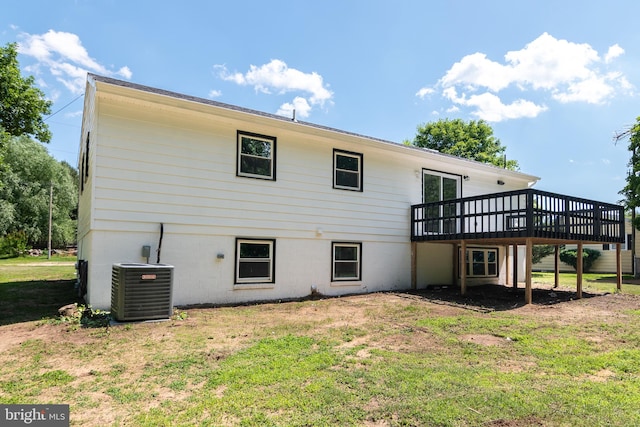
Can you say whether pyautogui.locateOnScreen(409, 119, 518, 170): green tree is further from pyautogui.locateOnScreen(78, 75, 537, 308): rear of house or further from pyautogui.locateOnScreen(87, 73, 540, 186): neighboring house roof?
pyautogui.locateOnScreen(78, 75, 537, 308): rear of house

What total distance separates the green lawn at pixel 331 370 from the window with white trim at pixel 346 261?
306 cm

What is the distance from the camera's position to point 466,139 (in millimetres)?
29969

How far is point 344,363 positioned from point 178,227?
191 inches

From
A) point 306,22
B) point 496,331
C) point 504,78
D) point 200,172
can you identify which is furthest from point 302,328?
point 504,78

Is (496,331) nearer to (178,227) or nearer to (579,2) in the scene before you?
(178,227)

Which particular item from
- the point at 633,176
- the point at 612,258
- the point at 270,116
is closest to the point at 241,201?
the point at 270,116

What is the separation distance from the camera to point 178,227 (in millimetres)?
7422

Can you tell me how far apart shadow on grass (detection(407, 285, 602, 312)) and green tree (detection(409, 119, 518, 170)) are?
21.3 metres

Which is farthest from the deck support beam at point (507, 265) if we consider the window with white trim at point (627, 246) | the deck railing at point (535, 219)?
the window with white trim at point (627, 246)

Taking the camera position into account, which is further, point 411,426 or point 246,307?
point 246,307

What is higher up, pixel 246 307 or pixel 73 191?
pixel 73 191

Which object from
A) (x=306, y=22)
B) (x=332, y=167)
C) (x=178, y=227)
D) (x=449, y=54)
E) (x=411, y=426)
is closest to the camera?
(x=411, y=426)

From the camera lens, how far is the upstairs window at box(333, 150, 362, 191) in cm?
963

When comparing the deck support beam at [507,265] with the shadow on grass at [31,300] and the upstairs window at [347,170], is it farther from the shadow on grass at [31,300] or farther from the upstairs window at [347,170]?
the shadow on grass at [31,300]
